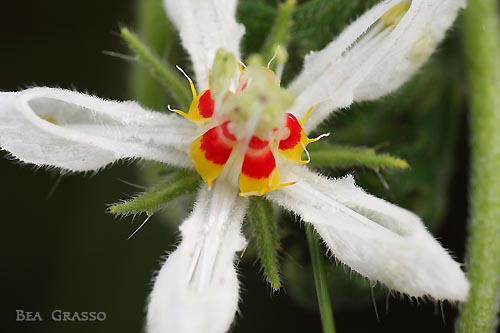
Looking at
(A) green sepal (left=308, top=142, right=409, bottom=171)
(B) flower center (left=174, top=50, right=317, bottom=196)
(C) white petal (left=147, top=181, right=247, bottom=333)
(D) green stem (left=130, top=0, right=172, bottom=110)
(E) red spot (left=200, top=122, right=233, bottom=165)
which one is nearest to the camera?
(C) white petal (left=147, top=181, right=247, bottom=333)

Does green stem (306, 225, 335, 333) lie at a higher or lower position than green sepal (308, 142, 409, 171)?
lower

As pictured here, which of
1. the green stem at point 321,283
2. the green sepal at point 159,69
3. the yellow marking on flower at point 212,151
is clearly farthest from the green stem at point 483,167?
the green sepal at point 159,69

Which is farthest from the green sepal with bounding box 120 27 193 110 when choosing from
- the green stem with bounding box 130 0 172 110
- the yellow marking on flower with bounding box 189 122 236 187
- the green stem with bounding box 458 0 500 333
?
the green stem with bounding box 458 0 500 333

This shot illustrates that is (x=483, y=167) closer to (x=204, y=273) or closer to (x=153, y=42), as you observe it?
(x=204, y=273)

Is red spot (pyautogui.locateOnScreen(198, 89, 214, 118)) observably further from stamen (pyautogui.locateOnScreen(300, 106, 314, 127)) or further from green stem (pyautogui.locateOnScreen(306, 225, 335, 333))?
green stem (pyautogui.locateOnScreen(306, 225, 335, 333))

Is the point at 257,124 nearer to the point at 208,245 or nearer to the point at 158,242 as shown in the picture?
the point at 208,245
